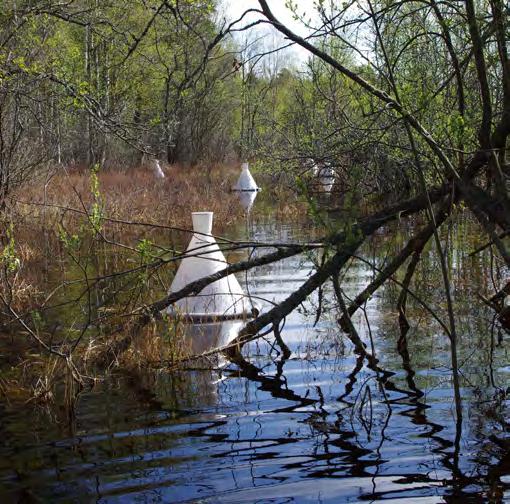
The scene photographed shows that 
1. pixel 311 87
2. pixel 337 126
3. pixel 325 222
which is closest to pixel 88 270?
pixel 337 126

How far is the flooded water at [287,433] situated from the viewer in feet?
14.2

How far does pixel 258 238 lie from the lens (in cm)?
1653

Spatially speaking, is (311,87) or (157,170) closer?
(311,87)

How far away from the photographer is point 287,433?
5.20m

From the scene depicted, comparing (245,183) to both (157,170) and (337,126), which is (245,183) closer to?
(157,170)

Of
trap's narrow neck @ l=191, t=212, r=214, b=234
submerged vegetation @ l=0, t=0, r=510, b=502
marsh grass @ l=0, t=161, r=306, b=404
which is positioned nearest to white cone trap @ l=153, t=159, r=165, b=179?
marsh grass @ l=0, t=161, r=306, b=404

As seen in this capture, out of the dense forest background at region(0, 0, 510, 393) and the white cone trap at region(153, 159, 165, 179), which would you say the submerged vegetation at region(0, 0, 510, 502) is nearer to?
the dense forest background at region(0, 0, 510, 393)

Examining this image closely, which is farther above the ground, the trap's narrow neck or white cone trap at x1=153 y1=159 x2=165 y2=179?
white cone trap at x1=153 y1=159 x2=165 y2=179

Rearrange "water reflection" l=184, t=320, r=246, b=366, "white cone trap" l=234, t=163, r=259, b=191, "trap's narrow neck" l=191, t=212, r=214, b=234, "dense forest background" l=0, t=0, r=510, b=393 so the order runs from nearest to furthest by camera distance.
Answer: "dense forest background" l=0, t=0, r=510, b=393 < "water reflection" l=184, t=320, r=246, b=366 < "trap's narrow neck" l=191, t=212, r=214, b=234 < "white cone trap" l=234, t=163, r=259, b=191

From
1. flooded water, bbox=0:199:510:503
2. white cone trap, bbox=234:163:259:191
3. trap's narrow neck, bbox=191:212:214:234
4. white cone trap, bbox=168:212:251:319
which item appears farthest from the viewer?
white cone trap, bbox=234:163:259:191

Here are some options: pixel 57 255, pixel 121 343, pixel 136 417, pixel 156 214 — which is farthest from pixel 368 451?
pixel 156 214

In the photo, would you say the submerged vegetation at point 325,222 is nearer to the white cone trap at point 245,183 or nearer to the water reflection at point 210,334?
the water reflection at point 210,334

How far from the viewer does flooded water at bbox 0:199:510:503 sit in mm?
4316

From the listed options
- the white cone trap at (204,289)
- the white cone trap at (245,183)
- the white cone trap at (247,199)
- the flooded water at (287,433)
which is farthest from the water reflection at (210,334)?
the white cone trap at (245,183)
